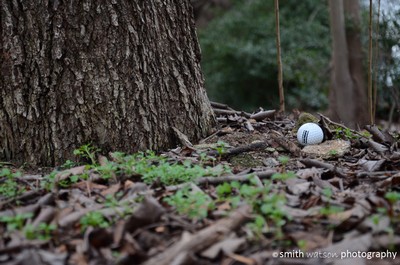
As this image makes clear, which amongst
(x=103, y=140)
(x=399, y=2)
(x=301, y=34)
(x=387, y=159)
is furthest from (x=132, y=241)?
(x=301, y=34)

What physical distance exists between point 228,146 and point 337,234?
67.4 inches

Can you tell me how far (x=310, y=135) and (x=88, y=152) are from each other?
179 centimetres

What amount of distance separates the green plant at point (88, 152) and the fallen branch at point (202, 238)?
145cm

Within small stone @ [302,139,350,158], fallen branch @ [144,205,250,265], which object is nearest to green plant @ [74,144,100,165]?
fallen branch @ [144,205,250,265]

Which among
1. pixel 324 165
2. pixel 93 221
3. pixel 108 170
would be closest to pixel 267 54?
pixel 324 165

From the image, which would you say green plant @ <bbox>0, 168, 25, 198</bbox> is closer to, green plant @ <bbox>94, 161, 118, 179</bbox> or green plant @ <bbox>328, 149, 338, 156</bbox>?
green plant @ <bbox>94, 161, 118, 179</bbox>

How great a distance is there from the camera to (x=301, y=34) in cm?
1476

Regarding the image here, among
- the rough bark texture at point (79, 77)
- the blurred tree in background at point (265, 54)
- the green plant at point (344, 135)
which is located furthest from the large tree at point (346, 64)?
the rough bark texture at point (79, 77)

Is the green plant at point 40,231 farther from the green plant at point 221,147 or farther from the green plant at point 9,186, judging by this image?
the green plant at point 221,147

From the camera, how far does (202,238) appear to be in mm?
2436

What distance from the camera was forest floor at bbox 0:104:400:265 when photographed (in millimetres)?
2408

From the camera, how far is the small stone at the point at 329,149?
4.13 m

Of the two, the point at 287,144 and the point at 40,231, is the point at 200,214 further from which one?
the point at 287,144

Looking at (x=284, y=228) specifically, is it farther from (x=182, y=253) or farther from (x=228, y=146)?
(x=228, y=146)
